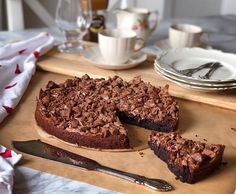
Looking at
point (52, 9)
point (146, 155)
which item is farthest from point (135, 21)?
point (52, 9)

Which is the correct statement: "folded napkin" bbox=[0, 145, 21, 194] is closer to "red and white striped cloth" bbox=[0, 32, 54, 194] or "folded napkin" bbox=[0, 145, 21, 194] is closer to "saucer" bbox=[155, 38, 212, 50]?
"red and white striped cloth" bbox=[0, 32, 54, 194]

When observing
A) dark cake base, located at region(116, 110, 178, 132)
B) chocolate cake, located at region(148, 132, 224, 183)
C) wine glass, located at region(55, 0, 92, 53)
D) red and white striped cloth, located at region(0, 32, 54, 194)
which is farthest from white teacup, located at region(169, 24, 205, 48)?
chocolate cake, located at region(148, 132, 224, 183)

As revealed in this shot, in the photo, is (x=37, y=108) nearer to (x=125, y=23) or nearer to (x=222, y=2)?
(x=125, y=23)

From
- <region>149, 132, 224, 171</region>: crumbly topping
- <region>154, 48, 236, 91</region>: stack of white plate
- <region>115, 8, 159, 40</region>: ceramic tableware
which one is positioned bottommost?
<region>149, 132, 224, 171</region>: crumbly topping

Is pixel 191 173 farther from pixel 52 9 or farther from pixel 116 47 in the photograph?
pixel 52 9

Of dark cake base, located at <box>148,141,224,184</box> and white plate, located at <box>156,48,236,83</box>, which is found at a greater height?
white plate, located at <box>156,48,236,83</box>
